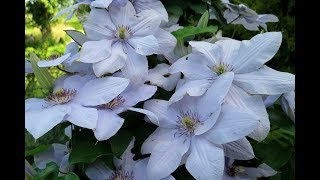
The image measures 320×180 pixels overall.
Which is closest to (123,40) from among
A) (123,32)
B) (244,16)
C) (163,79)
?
(123,32)

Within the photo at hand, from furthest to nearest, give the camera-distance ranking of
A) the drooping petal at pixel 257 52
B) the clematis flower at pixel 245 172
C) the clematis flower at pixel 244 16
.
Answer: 1. the clematis flower at pixel 244 16
2. the clematis flower at pixel 245 172
3. the drooping petal at pixel 257 52

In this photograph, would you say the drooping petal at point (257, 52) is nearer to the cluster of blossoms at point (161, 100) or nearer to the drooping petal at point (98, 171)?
the cluster of blossoms at point (161, 100)

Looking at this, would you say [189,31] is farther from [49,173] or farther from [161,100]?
[49,173]

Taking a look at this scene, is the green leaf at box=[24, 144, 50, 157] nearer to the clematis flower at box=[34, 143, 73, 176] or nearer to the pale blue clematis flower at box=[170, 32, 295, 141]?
the clematis flower at box=[34, 143, 73, 176]

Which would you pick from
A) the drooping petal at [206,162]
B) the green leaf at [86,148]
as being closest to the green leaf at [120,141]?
the green leaf at [86,148]

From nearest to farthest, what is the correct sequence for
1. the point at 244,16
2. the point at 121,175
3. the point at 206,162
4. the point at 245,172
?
the point at 206,162 < the point at 121,175 < the point at 245,172 < the point at 244,16

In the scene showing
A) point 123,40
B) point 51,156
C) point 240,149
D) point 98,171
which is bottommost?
point 51,156
